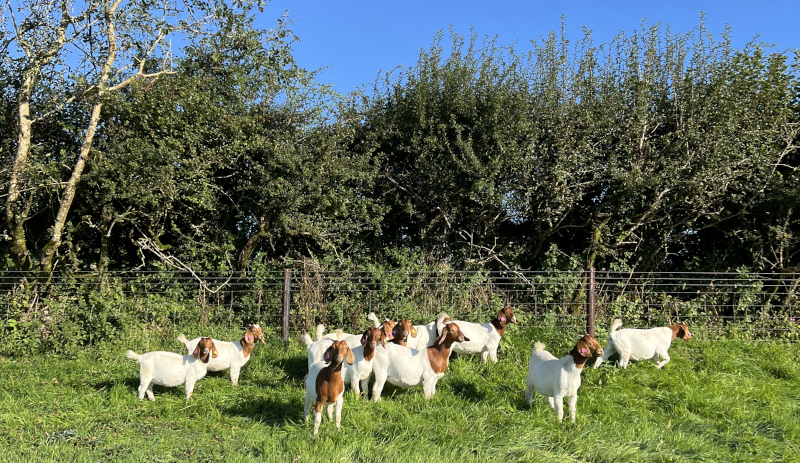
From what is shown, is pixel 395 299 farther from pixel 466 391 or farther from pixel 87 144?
pixel 87 144

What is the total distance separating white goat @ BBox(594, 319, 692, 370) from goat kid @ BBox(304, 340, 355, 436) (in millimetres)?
3973

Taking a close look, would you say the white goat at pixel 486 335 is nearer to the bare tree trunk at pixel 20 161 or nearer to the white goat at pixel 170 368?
the white goat at pixel 170 368

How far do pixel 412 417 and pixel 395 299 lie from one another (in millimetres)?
4160

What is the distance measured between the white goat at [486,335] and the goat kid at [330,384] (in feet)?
8.36

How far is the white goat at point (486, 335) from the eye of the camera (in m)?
7.14

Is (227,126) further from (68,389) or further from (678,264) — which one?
(678,264)

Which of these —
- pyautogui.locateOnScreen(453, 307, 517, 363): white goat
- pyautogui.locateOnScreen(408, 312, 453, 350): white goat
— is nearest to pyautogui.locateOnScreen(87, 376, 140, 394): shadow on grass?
pyautogui.locateOnScreen(408, 312, 453, 350): white goat

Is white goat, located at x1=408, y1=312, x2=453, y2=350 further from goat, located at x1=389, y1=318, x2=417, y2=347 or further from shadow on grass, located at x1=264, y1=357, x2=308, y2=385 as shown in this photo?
shadow on grass, located at x1=264, y1=357, x2=308, y2=385

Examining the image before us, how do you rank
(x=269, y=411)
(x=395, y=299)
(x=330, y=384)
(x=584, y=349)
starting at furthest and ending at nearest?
(x=395, y=299), (x=269, y=411), (x=584, y=349), (x=330, y=384)

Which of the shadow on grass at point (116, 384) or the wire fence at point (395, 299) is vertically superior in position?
the wire fence at point (395, 299)

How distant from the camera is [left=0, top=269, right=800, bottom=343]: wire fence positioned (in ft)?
29.1

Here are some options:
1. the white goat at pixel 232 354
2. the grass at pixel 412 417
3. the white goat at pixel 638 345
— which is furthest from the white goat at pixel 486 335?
the white goat at pixel 232 354

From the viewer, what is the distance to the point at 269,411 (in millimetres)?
5578

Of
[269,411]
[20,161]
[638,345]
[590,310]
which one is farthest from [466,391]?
[20,161]
